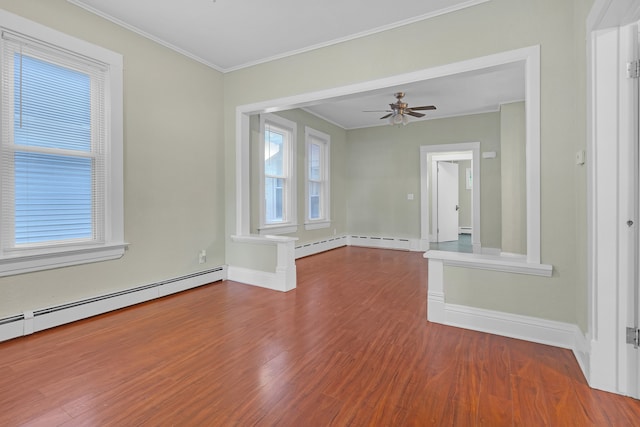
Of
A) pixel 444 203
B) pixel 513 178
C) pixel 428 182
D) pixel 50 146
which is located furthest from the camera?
pixel 444 203

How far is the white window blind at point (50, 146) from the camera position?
2371 millimetres

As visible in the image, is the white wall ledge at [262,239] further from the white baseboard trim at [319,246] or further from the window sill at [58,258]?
the white baseboard trim at [319,246]

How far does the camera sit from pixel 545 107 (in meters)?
2.32

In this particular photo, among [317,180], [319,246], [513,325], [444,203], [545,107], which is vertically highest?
[545,107]

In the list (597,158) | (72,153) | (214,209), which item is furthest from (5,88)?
(597,158)

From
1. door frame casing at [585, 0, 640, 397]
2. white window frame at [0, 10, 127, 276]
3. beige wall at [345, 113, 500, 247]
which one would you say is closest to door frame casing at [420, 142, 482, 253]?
beige wall at [345, 113, 500, 247]

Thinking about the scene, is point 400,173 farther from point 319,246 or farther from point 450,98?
point 319,246

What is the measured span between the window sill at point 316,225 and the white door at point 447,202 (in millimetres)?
2751

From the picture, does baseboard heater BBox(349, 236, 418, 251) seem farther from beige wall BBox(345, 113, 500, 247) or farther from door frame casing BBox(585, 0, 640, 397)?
door frame casing BBox(585, 0, 640, 397)

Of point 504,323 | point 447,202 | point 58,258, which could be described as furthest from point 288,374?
point 447,202

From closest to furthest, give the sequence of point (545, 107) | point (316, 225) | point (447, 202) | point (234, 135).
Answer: point (545, 107) → point (234, 135) → point (316, 225) → point (447, 202)

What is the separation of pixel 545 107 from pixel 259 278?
10.9 ft

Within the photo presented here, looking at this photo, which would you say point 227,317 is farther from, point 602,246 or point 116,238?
point 602,246

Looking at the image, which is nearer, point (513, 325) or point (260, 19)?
point (513, 325)
